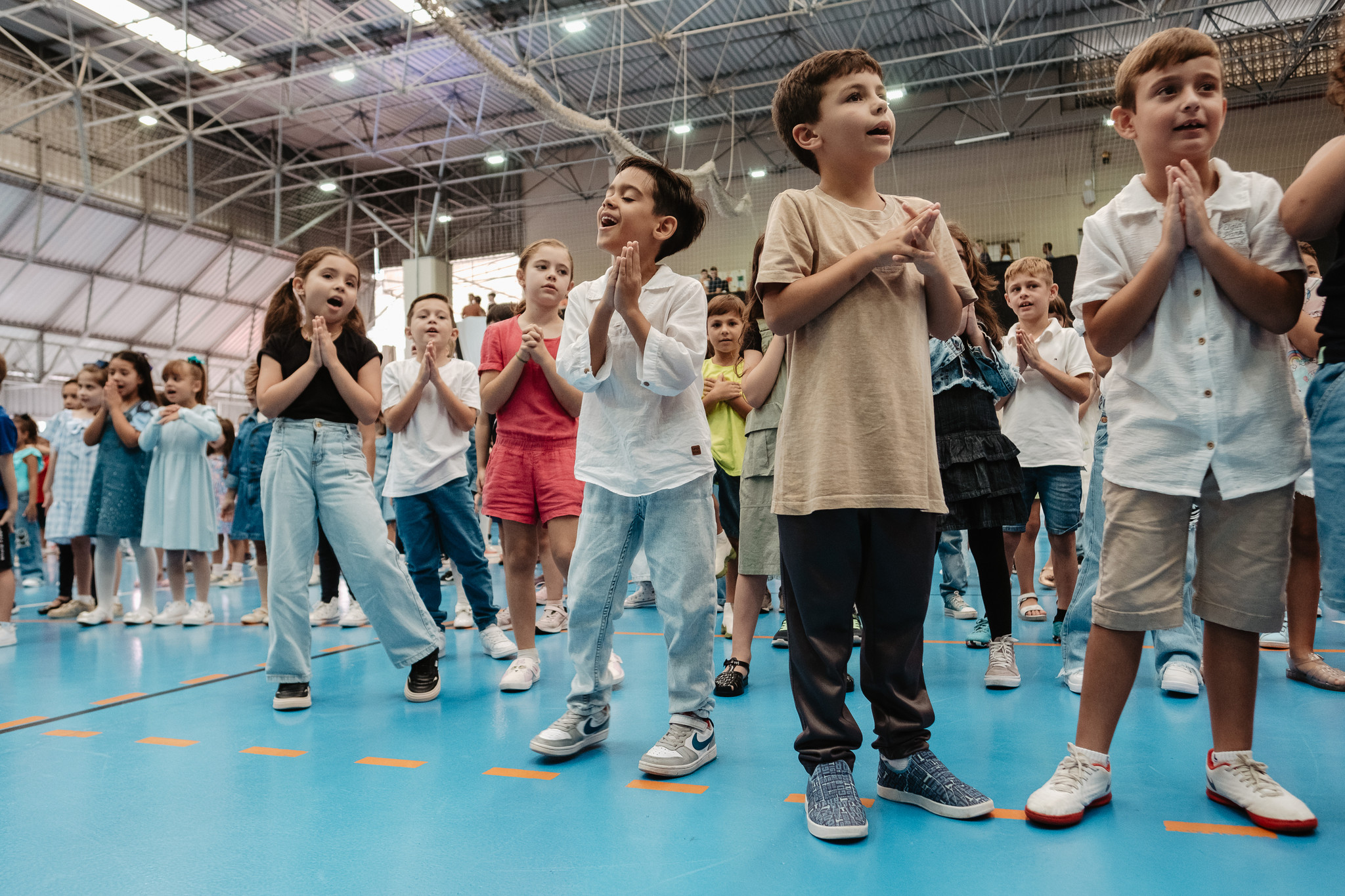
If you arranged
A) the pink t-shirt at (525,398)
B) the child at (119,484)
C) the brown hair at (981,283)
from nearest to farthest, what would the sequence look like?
the brown hair at (981,283)
the pink t-shirt at (525,398)
the child at (119,484)

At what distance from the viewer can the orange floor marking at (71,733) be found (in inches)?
95.5

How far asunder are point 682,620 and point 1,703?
2426 millimetres

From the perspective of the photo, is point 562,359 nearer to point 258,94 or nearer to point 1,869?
point 1,869

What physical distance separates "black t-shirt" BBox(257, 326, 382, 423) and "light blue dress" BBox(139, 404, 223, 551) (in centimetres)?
203

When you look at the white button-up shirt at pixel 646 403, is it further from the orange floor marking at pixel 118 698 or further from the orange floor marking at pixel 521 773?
the orange floor marking at pixel 118 698

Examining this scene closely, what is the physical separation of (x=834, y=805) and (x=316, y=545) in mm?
1863

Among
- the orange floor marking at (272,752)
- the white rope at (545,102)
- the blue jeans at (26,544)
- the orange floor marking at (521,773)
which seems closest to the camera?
the orange floor marking at (521,773)

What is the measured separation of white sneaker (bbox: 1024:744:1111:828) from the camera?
5.12ft

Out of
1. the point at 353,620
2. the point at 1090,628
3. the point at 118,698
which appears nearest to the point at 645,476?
the point at 1090,628

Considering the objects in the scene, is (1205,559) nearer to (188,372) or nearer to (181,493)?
(181,493)

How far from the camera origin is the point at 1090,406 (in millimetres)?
4023

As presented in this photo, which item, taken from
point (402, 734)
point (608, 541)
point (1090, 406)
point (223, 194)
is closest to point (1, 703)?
point (402, 734)

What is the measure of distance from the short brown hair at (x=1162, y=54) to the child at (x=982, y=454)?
88 cm

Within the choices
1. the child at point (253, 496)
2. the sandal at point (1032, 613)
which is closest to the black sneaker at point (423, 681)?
the child at point (253, 496)
